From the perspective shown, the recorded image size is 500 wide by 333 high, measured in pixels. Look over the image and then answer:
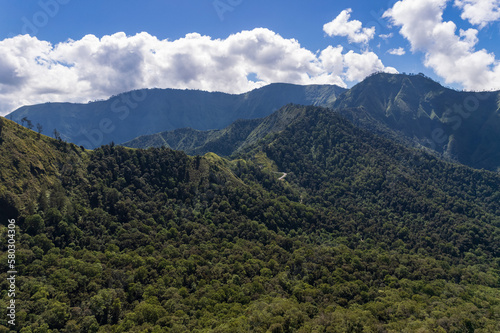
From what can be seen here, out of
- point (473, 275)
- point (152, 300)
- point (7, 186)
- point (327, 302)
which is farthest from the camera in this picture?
point (473, 275)

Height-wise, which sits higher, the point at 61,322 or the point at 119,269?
the point at 119,269

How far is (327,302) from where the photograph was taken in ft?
322

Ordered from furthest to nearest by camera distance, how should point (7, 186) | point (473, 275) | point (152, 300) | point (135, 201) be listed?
1. point (135, 201)
2. point (473, 275)
3. point (7, 186)
4. point (152, 300)

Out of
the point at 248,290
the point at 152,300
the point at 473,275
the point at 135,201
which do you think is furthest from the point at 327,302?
the point at 135,201

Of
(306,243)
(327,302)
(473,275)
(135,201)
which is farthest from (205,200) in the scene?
(473,275)

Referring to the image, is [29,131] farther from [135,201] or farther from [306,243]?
[306,243]

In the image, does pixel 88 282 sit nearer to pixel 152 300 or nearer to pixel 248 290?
pixel 152 300

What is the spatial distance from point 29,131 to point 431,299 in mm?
209734

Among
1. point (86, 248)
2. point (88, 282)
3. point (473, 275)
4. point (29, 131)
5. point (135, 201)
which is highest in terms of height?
point (29, 131)

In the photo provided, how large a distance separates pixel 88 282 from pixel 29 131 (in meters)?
108

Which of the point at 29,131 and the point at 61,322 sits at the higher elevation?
the point at 29,131

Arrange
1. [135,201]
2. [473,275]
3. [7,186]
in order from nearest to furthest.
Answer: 1. [7,186]
2. [473,275]
3. [135,201]

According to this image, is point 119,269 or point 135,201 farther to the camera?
point 135,201

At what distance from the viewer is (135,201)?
6693 inches
